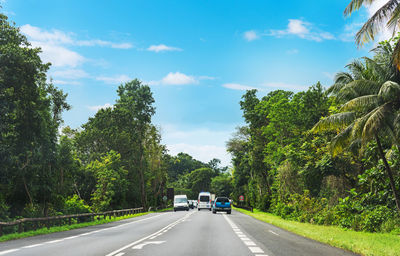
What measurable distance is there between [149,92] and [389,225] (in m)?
50.6

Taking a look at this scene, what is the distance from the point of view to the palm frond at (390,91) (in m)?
18.8

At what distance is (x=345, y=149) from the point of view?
90.5 ft

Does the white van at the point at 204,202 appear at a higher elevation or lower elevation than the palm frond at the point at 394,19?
lower

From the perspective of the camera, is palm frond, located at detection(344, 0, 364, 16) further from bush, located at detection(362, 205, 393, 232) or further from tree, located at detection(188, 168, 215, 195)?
tree, located at detection(188, 168, 215, 195)

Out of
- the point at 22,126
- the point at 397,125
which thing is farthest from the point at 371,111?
the point at 22,126

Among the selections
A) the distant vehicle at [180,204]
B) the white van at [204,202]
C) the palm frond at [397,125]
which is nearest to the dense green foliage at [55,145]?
the distant vehicle at [180,204]

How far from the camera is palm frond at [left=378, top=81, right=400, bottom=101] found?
18750 millimetres

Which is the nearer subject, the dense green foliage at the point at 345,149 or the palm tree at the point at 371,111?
the palm tree at the point at 371,111

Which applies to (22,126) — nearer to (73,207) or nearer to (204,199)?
(73,207)

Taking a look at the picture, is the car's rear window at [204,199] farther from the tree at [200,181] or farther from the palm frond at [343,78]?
the tree at [200,181]

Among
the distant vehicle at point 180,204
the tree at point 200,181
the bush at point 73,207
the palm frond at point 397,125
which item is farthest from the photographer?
the tree at point 200,181

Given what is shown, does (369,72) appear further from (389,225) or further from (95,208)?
(95,208)

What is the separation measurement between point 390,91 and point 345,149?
28.8ft

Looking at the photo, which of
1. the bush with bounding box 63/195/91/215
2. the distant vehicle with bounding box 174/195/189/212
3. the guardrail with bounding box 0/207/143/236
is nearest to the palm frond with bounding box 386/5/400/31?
the guardrail with bounding box 0/207/143/236
